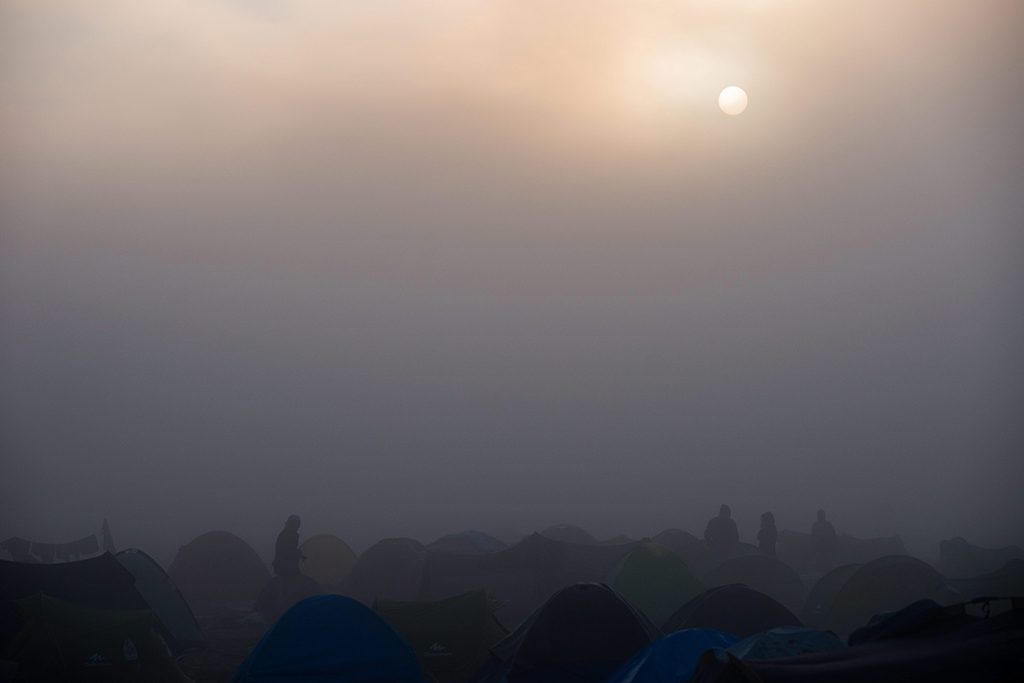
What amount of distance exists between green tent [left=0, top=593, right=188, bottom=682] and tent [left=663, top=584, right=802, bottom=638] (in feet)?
28.2

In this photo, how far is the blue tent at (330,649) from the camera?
461 inches

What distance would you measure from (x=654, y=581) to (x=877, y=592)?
515 centimetres

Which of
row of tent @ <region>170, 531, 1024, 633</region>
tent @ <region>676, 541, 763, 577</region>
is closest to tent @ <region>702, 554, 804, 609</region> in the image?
row of tent @ <region>170, 531, 1024, 633</region>

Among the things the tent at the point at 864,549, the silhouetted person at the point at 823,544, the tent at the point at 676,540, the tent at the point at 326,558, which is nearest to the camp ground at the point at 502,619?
the tent at the point at 326,558

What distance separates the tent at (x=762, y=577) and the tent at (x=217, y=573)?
14.3 m

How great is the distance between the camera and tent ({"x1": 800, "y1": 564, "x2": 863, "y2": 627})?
20266 mm

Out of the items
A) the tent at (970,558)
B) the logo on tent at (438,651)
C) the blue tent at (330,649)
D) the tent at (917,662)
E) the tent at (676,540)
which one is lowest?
the tent at (970,558)

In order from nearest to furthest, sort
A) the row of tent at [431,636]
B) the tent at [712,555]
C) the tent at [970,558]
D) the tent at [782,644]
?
the tent at [782,644], the row of tent at [431,636], the tent at [712,555], the tent at [970,558]

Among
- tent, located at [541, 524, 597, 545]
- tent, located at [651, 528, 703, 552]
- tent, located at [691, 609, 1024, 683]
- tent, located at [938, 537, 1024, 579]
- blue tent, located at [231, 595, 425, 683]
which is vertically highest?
tent, located at [691, 609, 1024, 683]

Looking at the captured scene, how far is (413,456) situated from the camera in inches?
4641

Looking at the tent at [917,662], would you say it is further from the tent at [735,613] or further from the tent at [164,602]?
the tent at [164,602]

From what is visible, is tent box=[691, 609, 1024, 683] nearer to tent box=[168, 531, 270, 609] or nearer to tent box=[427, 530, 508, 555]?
tent box=[427, 530, 508, 555]

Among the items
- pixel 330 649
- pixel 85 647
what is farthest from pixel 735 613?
pixel 85 647

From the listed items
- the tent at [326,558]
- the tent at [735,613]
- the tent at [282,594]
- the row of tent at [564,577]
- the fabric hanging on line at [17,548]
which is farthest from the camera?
the fabric hanging on line at [17,548]
